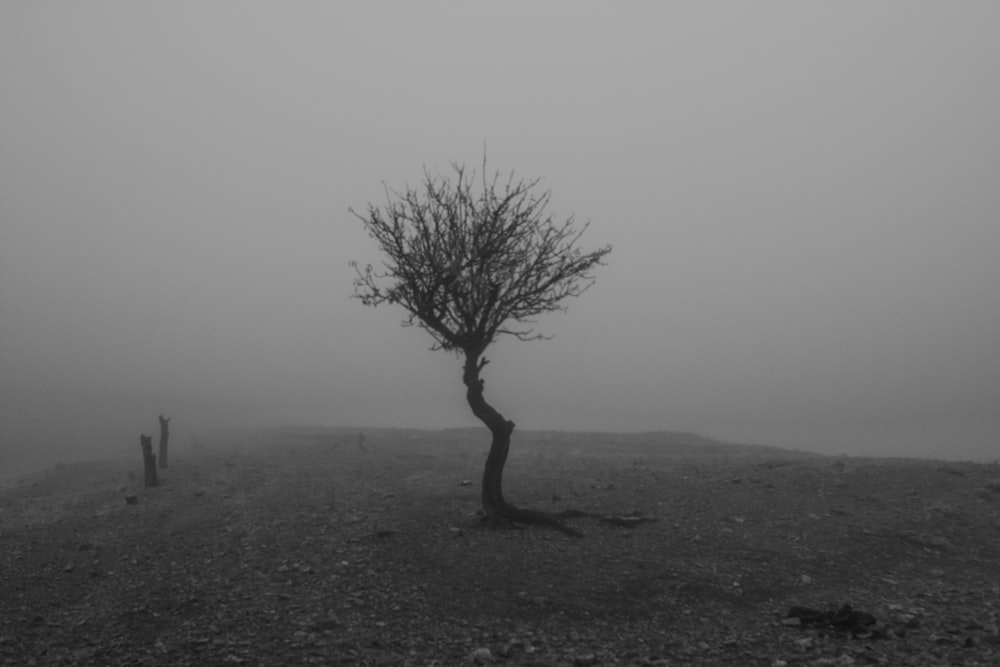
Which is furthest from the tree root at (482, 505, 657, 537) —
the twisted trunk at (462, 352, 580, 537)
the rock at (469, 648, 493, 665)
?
the rock at (469, 648, 493, 665)

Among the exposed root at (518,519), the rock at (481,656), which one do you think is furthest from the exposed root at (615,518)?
the rock at (481,656)

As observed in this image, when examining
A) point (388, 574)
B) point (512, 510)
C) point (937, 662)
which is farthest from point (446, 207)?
point (937, 662)

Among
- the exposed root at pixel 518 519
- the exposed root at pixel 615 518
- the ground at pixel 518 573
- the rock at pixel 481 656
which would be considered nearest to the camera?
the rock at pixel 481 656

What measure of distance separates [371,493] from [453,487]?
3236 millimetres

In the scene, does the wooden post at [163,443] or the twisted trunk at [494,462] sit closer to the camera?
the twisted trunk at [494,462]

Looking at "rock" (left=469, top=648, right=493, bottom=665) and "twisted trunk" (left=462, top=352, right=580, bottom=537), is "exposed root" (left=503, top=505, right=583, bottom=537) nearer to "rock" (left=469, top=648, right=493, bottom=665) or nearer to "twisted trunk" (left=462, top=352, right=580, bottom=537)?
"twisted trunk" (left=462, top=352, right=580, bottom=537)

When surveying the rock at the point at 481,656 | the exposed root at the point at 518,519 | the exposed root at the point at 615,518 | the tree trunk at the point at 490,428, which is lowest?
the rock at the point at 481,656

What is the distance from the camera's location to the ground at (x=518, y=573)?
10.1 m

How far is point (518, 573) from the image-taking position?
13250 mm

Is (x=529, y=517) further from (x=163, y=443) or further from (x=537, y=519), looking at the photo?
(x=163, y=443)

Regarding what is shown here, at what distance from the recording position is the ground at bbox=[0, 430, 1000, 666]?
10.1 meters

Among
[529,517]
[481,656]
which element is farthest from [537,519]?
[481,656]

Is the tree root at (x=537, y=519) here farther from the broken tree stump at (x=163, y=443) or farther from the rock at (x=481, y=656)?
the broken tree stump at (x=163, y=443)

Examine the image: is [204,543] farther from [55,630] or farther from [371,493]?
[371,493]
